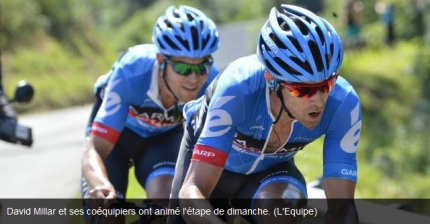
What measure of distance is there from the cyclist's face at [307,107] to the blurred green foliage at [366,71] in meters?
5.84

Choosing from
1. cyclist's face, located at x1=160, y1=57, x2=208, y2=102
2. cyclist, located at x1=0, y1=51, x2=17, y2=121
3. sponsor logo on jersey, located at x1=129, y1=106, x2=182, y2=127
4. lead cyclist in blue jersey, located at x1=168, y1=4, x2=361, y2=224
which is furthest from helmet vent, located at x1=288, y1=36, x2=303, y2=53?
A: cyclist, located at x1=0, y1=51, x2=17, y2=121

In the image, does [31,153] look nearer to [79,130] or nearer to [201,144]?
[79,130]

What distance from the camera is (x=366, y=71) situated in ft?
80.1

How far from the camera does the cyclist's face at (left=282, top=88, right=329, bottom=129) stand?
3.45m

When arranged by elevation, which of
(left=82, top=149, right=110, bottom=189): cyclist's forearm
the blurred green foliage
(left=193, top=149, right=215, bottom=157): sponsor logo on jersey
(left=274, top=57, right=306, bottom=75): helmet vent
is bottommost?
the blurred green foliage

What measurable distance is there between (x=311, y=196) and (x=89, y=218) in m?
1.53

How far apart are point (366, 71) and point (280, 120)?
21.2 meters

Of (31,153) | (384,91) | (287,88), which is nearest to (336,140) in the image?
(287,88)

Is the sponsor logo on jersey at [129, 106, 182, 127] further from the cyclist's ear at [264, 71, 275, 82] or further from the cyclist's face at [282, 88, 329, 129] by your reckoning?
the cyclist's face at [282, 88, 329, 129]

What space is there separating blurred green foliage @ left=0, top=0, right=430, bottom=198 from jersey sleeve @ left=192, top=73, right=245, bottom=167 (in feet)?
19.1

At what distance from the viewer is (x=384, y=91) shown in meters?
24.4

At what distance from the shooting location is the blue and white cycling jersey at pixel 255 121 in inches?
143

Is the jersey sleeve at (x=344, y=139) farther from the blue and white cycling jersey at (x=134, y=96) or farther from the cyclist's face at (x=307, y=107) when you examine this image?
the blue and white cycling jersey at (x=134, y=96)

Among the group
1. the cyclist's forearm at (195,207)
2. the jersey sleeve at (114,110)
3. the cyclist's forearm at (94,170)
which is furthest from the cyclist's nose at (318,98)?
the jersey sleeve at (114,110)
